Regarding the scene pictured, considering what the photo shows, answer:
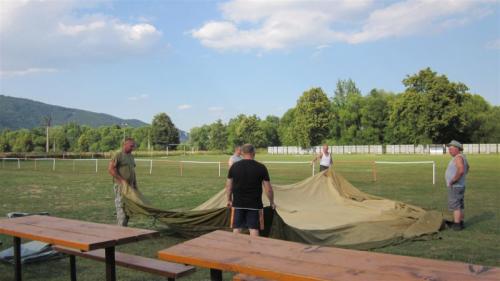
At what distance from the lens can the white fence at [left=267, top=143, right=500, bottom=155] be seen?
66.6 metres

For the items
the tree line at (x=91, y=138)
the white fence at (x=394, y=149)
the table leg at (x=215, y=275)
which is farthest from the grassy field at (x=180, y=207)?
the tree line at (x=91, y=138)

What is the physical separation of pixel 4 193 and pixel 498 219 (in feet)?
51.8

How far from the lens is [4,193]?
16078 mm

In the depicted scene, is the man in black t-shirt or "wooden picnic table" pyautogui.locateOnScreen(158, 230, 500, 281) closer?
"wooden picnic table" pyautogui.locateOnScreen(158, 230, 500, 281)

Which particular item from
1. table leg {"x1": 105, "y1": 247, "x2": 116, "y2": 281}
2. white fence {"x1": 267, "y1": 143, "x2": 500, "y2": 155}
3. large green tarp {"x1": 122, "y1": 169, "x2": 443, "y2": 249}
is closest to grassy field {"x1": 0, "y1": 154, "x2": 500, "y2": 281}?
large green tarp {"x1": 122, "y1": 169, "x2": 443, "y2": 249}

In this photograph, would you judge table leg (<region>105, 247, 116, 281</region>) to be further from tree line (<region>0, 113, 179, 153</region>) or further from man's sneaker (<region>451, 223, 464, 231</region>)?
tree line (<region>0, 113, 179, 153</region>)

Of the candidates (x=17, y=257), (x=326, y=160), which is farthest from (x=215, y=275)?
(x=326, y=160)

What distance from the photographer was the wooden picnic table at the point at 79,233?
157 inches

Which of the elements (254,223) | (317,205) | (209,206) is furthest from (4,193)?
(254,223)

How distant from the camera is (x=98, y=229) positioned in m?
4.51

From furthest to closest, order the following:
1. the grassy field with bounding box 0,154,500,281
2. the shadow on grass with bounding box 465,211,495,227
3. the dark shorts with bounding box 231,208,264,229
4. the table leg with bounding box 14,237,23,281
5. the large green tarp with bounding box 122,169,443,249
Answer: the shadow on grass with bounding box 465,211,495,227 → the large green tarp with bounding box 122,169,443,249 → the grassy field with bounding box 0,154,500,281 → the dark shorts with bounding box 231,208,264,229 → the table leg with bounding box 14,237,23,281

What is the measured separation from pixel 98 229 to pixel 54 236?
42 cm

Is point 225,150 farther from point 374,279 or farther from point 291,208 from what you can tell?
point 374,279

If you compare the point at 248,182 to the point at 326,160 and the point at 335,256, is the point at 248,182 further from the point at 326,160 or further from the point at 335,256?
the point at 326,160
